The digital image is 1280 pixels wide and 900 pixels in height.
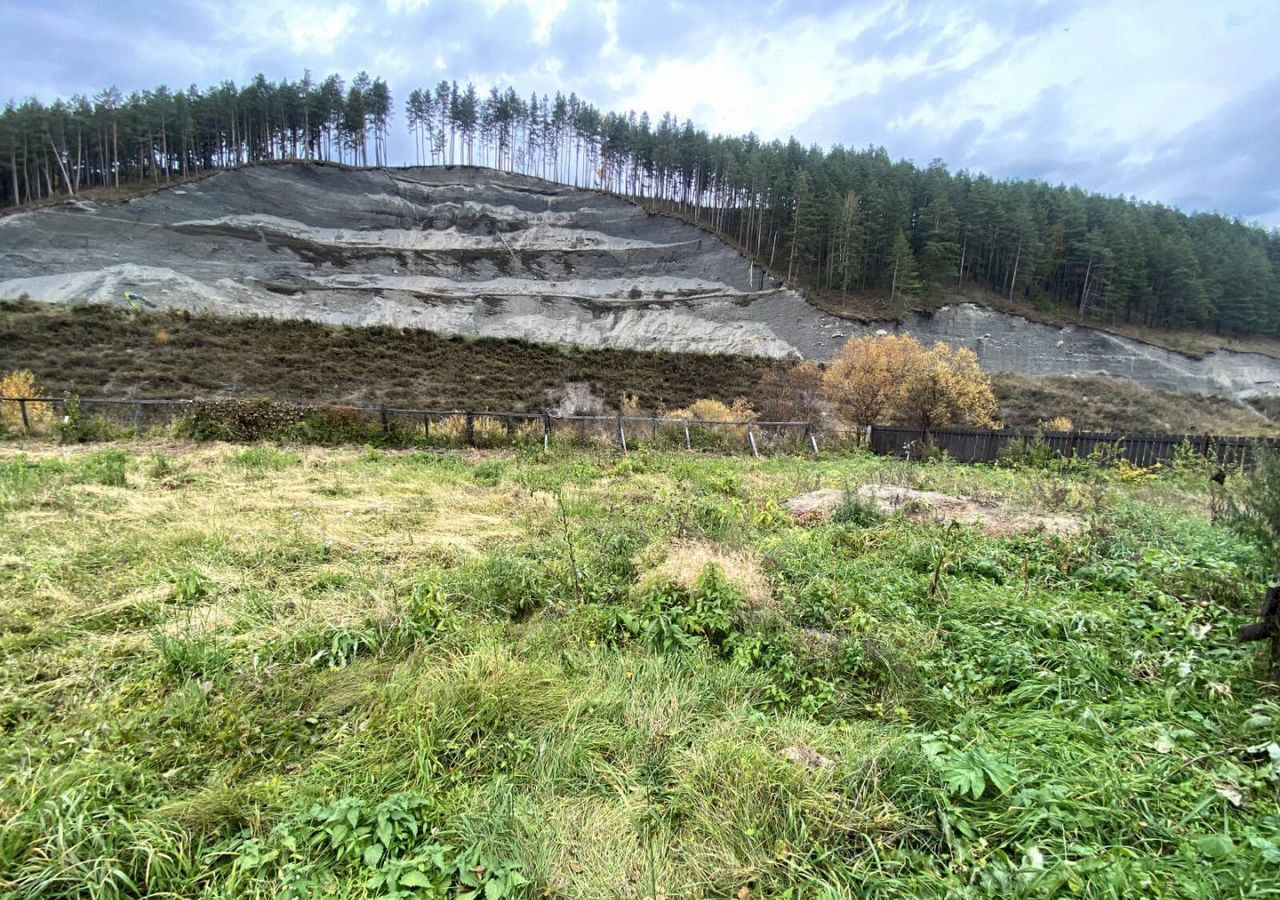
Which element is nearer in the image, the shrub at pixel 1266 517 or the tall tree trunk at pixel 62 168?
the shrub at pixel 1266 517

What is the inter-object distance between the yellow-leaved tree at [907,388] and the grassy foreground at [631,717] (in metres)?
18.4

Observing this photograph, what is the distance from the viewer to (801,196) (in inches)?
2023

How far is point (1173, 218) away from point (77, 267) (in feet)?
399

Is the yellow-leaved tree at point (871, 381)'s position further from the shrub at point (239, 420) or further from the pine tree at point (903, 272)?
the pine tree at point (903, 272)

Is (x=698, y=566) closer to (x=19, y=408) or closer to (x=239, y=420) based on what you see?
(x=239, y=420)

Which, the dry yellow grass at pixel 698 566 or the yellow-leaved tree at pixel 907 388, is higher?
the yellow-leaved tree at pixel 907 388

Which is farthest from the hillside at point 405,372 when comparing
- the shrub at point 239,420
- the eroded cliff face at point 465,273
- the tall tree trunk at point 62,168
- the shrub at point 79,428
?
the tall tree trunk at point 62,168

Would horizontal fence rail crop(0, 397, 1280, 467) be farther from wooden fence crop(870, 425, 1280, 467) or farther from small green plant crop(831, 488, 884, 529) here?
small green plant crop(831, 488, 884, 529)

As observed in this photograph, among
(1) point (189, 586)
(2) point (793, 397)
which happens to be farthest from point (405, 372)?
(1) point (189, 586)

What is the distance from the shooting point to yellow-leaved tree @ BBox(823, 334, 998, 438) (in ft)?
72.9

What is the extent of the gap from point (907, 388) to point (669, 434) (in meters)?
13.2

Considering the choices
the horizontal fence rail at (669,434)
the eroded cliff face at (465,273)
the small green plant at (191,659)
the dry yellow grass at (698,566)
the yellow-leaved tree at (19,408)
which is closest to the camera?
the small green plant at (191,659)

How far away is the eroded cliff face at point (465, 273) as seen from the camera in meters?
36.1

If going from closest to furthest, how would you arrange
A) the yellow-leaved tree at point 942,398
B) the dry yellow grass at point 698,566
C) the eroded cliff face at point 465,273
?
the dry yellow grass at point 698,566
the yellow-leaved tree at point 942,398
the eroded cliff face at point 465,273
